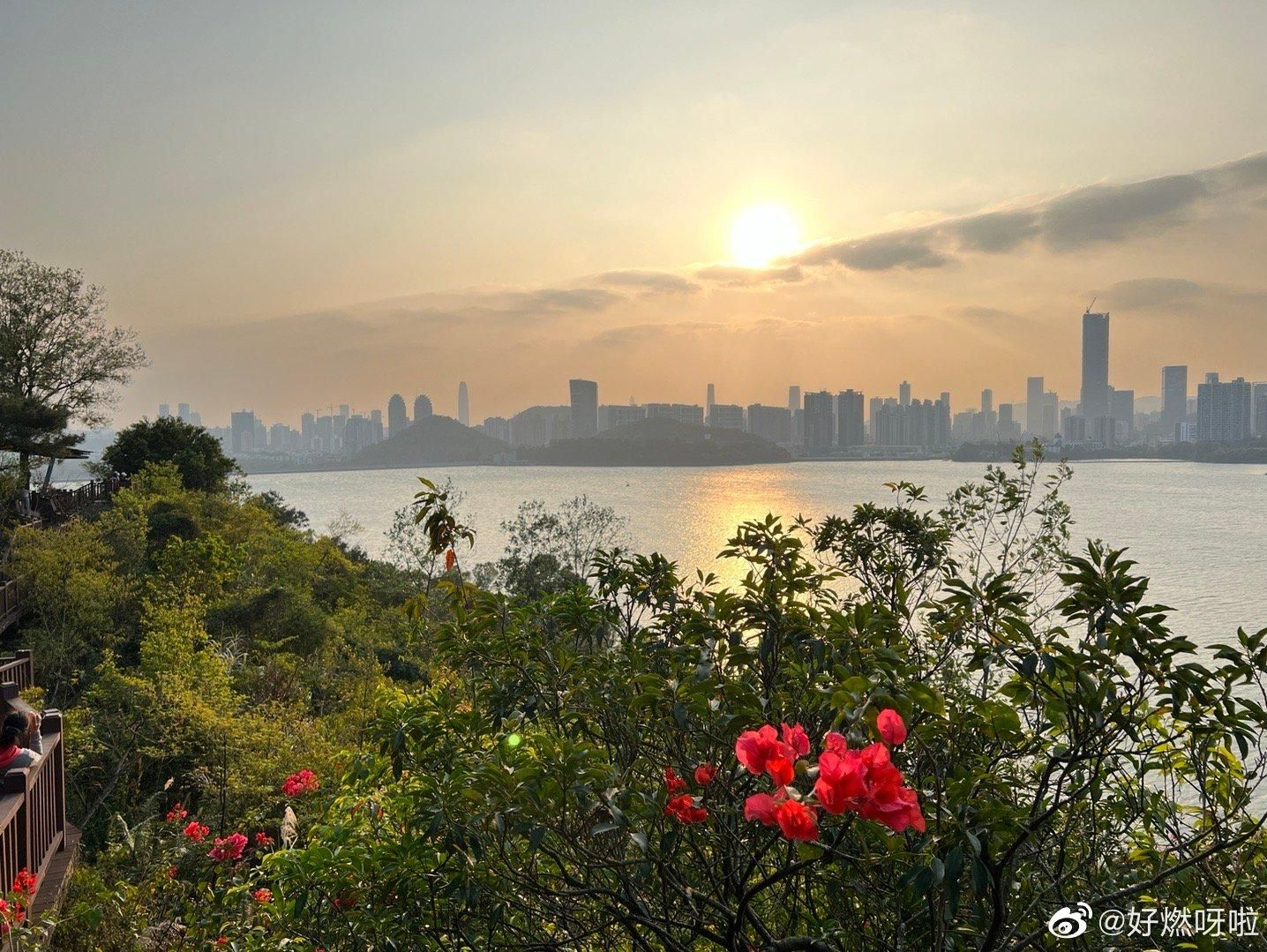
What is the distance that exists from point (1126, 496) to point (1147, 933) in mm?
64277

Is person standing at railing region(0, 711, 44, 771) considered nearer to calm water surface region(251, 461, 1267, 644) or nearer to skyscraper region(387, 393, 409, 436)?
calm water surface region(251, 461, 1267, 644)

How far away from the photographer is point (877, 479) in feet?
240

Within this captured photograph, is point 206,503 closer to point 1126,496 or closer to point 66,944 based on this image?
point 66,944

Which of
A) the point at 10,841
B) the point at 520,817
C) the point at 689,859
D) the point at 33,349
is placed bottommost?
the point at 10,841

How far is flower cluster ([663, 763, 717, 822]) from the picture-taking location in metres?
1.92

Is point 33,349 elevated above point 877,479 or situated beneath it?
elevated above

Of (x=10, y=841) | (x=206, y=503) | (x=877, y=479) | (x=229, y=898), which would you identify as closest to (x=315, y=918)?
(x=229, y=898)

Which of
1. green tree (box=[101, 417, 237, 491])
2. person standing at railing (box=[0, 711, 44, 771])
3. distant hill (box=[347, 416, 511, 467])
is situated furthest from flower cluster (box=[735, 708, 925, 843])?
distant hill (box=[347, 416, 511, 467])

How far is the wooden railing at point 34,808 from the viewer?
12.0ft

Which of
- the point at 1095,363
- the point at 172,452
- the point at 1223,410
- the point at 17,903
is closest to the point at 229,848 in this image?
the point at 17,903

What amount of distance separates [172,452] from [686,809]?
80.3ft

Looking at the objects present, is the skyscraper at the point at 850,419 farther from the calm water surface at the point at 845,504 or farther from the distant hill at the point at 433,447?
the distant hill at the point at 433,447

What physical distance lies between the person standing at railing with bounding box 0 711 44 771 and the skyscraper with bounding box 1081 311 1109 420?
184 ft

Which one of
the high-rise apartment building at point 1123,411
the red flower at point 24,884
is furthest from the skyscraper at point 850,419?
the red flower at point 24,884
